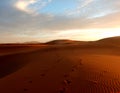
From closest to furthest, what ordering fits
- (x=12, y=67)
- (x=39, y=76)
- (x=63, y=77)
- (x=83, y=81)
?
(x=83, y=81) → (x=63, y=77) → (x=39, y=76) → (x=12, y=67)

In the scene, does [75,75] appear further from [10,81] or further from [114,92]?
[10,81]

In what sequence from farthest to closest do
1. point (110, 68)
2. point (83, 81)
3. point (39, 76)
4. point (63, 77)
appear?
1. point (110, 68)
2. point (39, 76)
3. point (63, 77)
4. point (83, 81)

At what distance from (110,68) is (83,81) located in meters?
2.94

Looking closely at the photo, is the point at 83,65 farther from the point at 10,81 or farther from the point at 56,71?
the point at 10,81

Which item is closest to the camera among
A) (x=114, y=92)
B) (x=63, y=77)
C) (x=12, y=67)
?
(x=114, y=92)

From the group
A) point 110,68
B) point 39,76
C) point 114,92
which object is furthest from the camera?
point 110,68

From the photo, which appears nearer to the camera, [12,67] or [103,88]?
[103,88]

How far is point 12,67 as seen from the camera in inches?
664

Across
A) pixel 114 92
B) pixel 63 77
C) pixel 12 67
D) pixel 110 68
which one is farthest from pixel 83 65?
pixel 12 67

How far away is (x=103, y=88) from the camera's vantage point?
8539 millimetres

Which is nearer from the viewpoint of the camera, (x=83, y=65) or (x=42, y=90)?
(x=42, y=90)

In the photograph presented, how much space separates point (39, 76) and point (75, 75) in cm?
178

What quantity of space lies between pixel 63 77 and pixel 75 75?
56 cm

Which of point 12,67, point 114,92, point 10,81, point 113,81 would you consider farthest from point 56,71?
point 12,67
